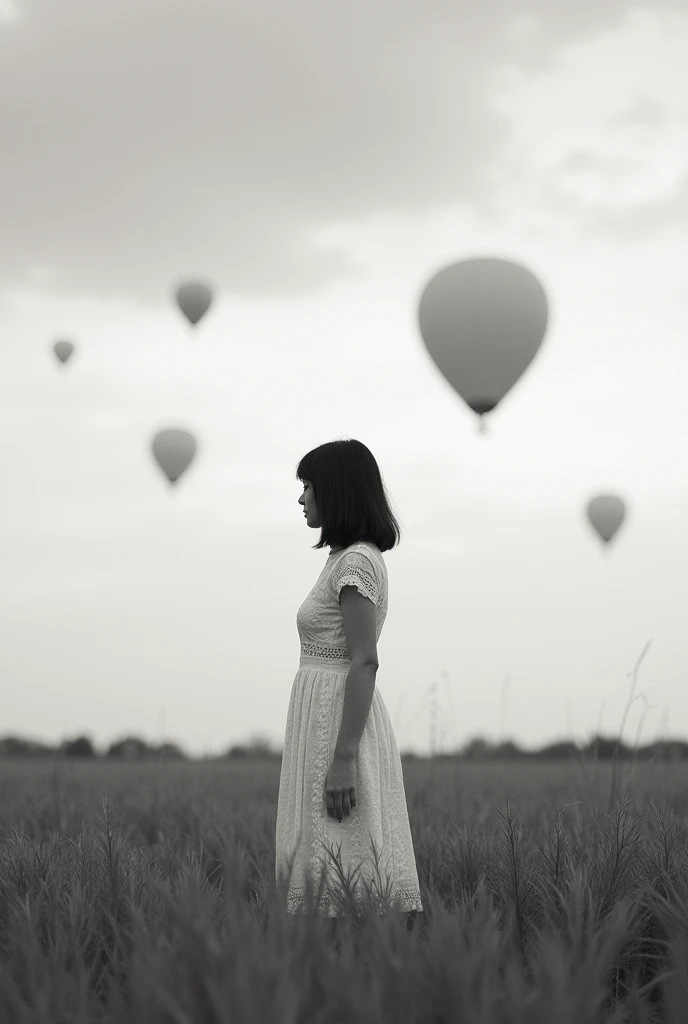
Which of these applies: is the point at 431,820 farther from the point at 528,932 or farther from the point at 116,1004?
the point at 116,1004

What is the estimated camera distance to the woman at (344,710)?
Answer: 104 inches

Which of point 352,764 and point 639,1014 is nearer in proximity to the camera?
point 639,1014

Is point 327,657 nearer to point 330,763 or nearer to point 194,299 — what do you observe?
point 330,763

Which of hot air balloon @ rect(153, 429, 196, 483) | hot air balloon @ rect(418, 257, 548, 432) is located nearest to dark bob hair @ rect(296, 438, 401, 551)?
hot air balloon @ rect(418, 257, 548, 432)

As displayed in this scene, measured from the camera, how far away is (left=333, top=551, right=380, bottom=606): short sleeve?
268 cm

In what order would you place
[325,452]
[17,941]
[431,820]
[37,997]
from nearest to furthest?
[37,997]
[17,941]
[325,452]
[431,820]

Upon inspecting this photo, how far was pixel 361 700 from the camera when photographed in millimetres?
2609

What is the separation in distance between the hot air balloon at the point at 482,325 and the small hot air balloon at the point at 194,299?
6.79 metres

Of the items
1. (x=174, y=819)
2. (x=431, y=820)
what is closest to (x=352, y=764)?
(x=431, y=820)

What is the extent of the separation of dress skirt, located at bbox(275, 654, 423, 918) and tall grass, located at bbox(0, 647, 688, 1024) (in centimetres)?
8

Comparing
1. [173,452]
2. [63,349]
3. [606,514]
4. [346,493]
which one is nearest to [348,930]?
[346,493]

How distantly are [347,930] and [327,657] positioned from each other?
1.00m

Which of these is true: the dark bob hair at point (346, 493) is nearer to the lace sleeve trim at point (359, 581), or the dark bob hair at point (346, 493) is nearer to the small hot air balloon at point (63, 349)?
the lace sleeve trim at point (359, 581)

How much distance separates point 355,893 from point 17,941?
930mm
